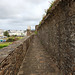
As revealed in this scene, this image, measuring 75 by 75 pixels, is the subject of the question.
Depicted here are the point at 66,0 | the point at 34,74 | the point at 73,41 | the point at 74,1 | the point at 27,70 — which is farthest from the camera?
the point at 27,70

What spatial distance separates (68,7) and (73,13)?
0.32 meters

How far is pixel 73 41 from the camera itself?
2.05m

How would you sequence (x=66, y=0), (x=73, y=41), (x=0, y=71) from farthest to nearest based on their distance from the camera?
1. (x=66, y=0)
2. (x=73, y=41)
3. (x=0, y=71)

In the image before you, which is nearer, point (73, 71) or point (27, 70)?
point (73, 71)

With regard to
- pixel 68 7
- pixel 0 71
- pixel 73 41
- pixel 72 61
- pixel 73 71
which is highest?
pixel 68 7

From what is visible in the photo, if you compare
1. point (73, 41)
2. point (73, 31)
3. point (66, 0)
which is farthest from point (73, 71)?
point (66, 0)

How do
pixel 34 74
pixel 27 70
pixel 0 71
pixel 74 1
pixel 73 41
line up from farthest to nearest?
pixel 27 70
pixel 34 74
pixel 73 41
pixel 74 1
pixel 0 71

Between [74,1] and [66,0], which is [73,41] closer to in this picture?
[74,1]

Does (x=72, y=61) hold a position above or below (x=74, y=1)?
below

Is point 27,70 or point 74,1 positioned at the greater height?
point 74,1

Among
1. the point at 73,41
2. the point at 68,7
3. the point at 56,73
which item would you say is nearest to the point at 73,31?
the point at 73,41

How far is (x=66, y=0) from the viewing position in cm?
220

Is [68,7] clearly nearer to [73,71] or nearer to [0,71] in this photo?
[73,71]

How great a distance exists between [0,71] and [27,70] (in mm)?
1926
